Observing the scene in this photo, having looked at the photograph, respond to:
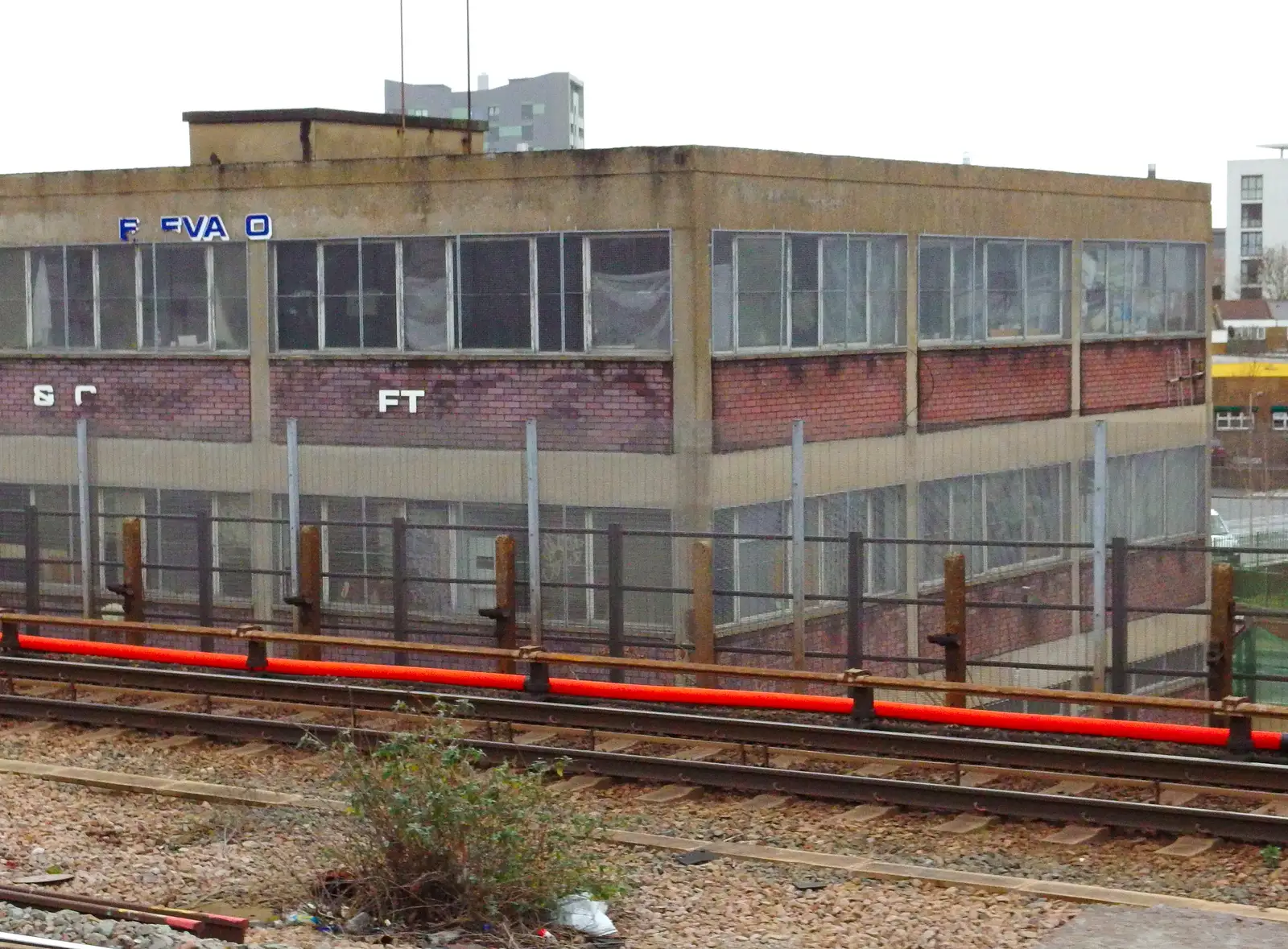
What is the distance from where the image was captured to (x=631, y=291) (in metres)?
19.6

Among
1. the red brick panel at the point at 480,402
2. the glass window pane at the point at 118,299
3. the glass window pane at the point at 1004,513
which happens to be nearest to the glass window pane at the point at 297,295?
the red brick panel at the point at 480,402

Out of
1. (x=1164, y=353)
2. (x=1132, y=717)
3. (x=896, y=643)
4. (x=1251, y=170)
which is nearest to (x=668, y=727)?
(x=1132, y=717)

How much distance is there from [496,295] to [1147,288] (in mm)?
10758

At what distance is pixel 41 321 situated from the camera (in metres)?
23.6

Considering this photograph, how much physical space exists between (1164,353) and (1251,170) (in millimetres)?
95423

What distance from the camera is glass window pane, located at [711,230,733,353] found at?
19.4m

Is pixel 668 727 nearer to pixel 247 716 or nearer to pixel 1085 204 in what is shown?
pixel 247 716

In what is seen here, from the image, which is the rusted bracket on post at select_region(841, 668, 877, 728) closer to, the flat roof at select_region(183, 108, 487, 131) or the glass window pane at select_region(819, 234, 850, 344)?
the glass window pane at select_region(819, 234, 850, 344)

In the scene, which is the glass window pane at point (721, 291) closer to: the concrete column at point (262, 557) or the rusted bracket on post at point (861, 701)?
the rusted bracket on post at point (861, 701)

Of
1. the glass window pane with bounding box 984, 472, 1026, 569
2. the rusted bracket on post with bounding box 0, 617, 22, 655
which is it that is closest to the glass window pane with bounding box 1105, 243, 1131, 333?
the glass window pane with bounding box 984, 472, 1026, 569

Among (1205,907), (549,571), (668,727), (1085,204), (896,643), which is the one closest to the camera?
(1205,907)

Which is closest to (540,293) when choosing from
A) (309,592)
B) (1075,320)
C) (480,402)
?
(480,402)

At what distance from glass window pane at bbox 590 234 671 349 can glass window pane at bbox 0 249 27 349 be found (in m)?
8.06

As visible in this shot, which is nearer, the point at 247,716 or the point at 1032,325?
the point at 247,716
